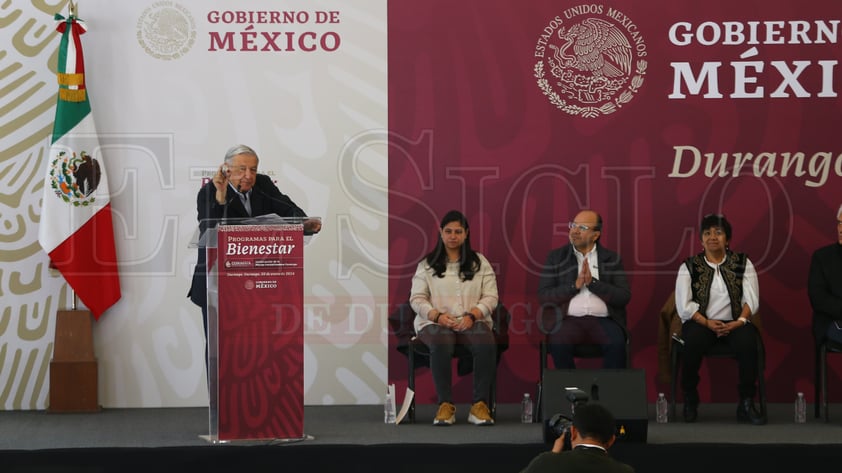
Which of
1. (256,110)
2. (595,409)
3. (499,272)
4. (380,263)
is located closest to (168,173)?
(256,110)

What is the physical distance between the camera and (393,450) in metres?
4.88

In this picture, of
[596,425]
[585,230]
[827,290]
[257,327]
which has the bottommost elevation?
[596,425]

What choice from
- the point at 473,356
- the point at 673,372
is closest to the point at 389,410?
the point at 473,356

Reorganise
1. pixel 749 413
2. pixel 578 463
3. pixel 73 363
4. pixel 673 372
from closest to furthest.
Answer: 1. pixel 578 463
2. pixel 749 413
3. pixel 673 372
4. pixel 73 363

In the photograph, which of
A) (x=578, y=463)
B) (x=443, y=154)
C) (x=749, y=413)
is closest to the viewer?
(x=578, y=463)

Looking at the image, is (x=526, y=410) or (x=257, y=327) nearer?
(x=257, y=327)

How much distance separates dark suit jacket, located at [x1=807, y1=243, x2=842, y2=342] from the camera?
230 inches

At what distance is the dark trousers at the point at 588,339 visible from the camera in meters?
5.82

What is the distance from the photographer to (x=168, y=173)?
6.32 m

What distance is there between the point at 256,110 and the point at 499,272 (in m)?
1.58

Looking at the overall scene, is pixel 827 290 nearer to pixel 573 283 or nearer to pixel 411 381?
pixel 573 283

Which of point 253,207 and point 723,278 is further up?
point 253,207

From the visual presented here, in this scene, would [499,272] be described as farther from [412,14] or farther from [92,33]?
[92,33]

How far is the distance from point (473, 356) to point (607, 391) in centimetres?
82
